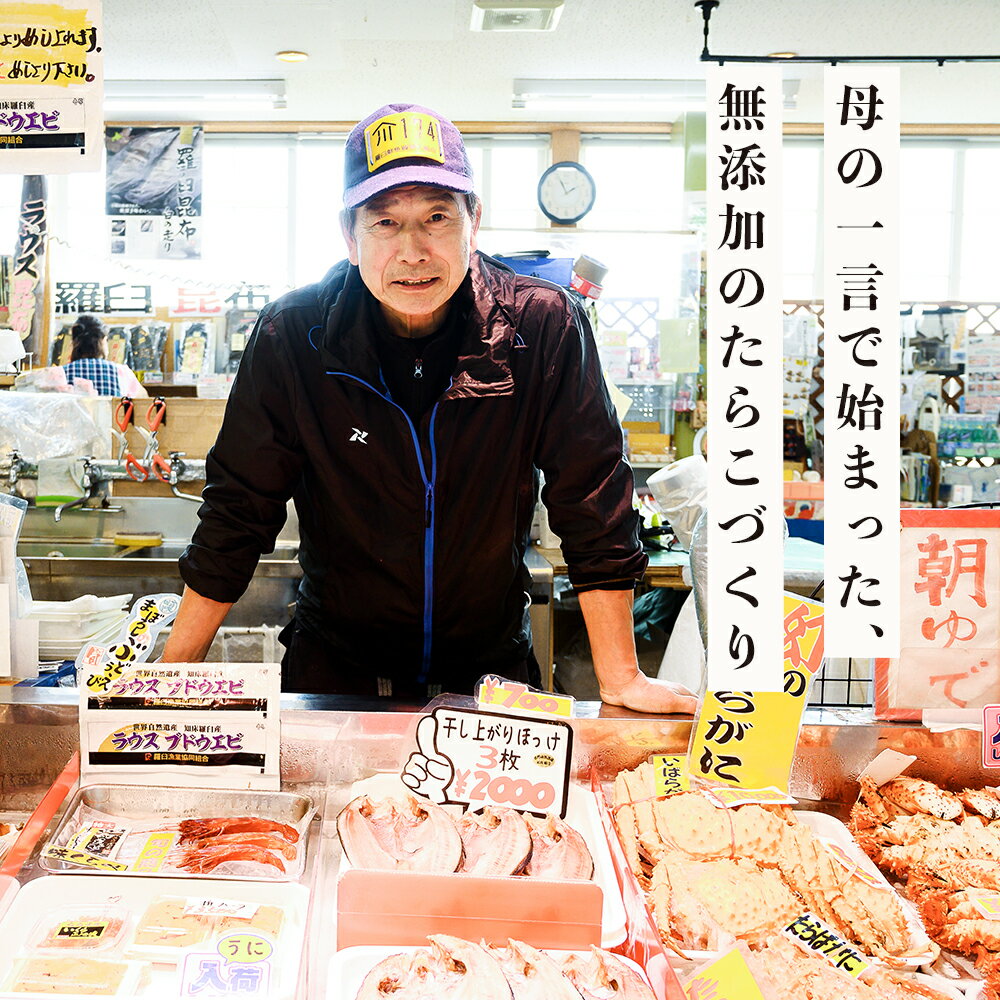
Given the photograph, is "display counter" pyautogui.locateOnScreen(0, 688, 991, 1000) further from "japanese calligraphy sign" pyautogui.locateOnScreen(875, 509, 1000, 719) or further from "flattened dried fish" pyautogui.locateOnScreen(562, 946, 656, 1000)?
"flattened dried fish" pyautogui.locateOnScreen(562, 946, 656, 1000)

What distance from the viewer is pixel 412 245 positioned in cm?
161

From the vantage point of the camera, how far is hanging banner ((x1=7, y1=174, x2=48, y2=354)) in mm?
7219

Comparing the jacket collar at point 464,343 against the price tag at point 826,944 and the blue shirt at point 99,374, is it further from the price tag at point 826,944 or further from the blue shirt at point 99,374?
the blue shirt at point 99,374

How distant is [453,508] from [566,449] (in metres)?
0.25

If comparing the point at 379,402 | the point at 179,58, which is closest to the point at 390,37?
the point at 179,58

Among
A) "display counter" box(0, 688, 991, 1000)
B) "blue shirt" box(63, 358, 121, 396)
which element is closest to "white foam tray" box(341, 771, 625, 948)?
"display counter" box(0, 688, 991, 1000)

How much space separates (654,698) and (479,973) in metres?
0.61

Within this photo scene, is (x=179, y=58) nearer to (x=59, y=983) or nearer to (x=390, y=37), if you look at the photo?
(x=390, y=37)

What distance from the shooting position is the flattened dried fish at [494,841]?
1.10m

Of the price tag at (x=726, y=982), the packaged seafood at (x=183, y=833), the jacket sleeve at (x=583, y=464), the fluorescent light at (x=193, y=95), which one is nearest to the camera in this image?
the price tag at (x=726, y=982)

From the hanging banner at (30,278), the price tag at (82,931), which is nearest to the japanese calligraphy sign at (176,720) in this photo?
the price tag at (82,931)

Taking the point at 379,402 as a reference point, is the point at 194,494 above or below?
below

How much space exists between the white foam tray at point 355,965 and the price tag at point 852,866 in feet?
1.15

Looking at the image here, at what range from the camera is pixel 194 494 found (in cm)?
407
